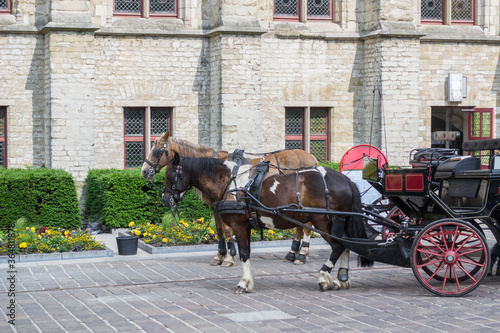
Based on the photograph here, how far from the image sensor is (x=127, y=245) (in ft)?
42.2

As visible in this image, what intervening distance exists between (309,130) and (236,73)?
2.72 m

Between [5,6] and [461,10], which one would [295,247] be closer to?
[5,6]

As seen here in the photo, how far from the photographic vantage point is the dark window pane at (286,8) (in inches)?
764

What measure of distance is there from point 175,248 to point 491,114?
11068 millimetres

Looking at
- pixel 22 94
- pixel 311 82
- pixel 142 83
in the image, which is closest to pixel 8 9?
pixel 22 94

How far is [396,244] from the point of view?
9367 mm

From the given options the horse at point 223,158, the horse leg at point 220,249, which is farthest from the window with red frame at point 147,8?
the horse leg at point 220,249

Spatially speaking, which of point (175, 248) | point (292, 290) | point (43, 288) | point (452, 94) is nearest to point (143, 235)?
point (175, 248)

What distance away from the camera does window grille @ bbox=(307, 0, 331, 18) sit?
19.7 metres

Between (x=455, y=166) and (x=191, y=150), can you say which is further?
(x=191, y=150)

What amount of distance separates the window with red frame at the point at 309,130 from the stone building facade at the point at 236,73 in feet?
0.13

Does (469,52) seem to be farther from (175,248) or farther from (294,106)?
(175,248)

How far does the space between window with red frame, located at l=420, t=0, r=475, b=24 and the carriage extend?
36.7 ft

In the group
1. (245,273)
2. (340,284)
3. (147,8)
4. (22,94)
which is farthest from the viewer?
(147,8)
